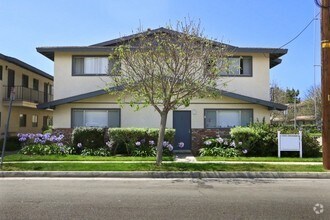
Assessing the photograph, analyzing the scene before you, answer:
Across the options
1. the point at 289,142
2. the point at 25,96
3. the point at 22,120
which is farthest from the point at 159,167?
the point at 22,120

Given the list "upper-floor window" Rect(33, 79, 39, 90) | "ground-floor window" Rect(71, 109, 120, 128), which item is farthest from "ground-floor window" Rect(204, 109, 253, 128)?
"upper-floor window" Rect(33, 79, 39, 90)

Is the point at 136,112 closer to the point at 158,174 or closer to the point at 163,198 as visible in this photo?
the point at 158,174

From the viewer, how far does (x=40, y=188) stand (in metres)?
10.3

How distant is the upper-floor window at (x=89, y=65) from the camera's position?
22000mm

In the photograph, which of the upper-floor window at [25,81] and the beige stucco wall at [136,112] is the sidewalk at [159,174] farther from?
the upper-floor window at [25,81]

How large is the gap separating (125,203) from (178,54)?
697 cm

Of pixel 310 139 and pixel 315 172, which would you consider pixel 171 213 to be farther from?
pixel 310 139

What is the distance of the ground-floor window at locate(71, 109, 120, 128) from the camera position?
2123cm

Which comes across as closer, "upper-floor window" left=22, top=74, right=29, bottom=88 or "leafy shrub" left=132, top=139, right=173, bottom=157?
"leafy shrub" left=132, top=139, right=173, bottom=157

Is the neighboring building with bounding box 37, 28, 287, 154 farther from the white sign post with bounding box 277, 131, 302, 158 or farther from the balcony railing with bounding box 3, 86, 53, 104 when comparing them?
the balcony railing with bounding box 3, 86, 53, 104

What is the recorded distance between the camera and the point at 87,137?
19141 millimetres

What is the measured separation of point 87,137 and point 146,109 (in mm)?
3725

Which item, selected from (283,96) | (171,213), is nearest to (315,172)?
(171,213)

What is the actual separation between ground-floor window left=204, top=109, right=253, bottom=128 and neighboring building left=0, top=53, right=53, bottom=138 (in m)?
13.1
